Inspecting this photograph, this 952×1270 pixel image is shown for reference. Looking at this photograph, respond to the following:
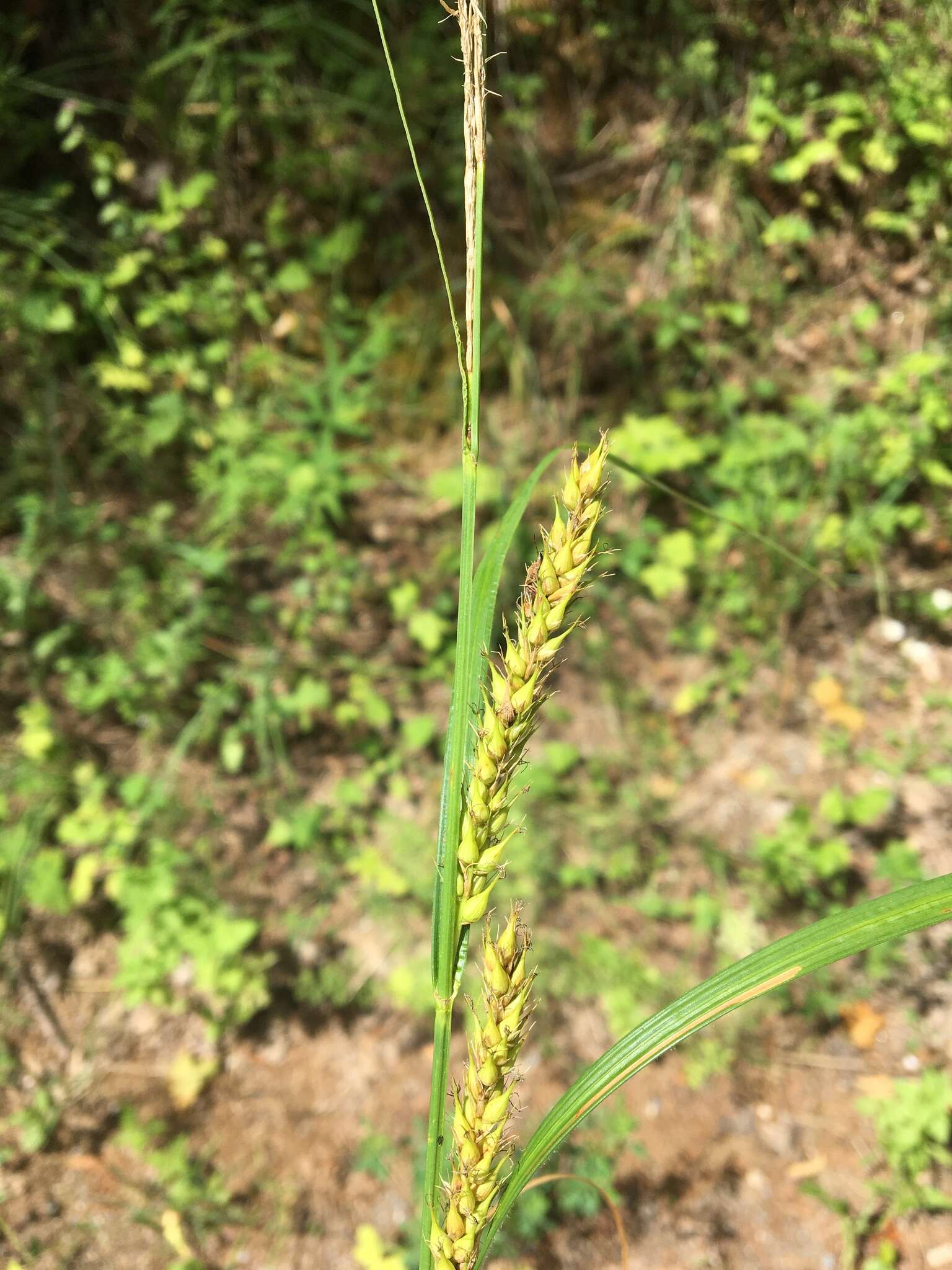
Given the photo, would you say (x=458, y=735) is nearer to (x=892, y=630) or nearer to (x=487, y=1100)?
(x=487, y=1100)

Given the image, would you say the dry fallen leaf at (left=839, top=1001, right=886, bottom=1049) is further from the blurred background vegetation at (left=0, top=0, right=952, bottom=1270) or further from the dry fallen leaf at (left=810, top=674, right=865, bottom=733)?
the dry fallen leaf at (left=810, top=674, right=865, bottom=733)

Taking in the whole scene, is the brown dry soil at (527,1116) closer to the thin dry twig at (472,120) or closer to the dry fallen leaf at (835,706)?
the dry fallen leaf at (835,706)

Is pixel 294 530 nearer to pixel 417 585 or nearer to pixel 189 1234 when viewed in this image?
pixel 417 585

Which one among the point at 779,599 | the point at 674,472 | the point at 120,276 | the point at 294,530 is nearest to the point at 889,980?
the point at 779,599

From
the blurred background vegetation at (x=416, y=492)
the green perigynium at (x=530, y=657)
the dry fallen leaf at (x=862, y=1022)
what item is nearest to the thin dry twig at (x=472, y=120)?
the green perigynium at (x=530, y=657)

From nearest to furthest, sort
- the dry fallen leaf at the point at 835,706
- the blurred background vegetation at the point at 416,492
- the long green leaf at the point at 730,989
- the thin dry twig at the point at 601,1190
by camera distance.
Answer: the long green leaf at the point at 730,989 → the thin dry twig at the point at 601,1190 → the blurred background vegetation at the point at 416,492 → the dry fallen leaf at the point at 835,706

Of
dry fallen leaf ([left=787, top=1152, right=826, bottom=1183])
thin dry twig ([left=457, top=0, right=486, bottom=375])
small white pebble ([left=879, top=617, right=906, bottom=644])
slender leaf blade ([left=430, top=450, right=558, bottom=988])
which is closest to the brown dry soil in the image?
dry fallen leaf ([left=787, top=1152, right=826, bottom=1183])

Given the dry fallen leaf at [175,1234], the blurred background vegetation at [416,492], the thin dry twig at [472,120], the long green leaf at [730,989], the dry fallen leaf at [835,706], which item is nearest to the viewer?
the thin dry twig at [472,120]
